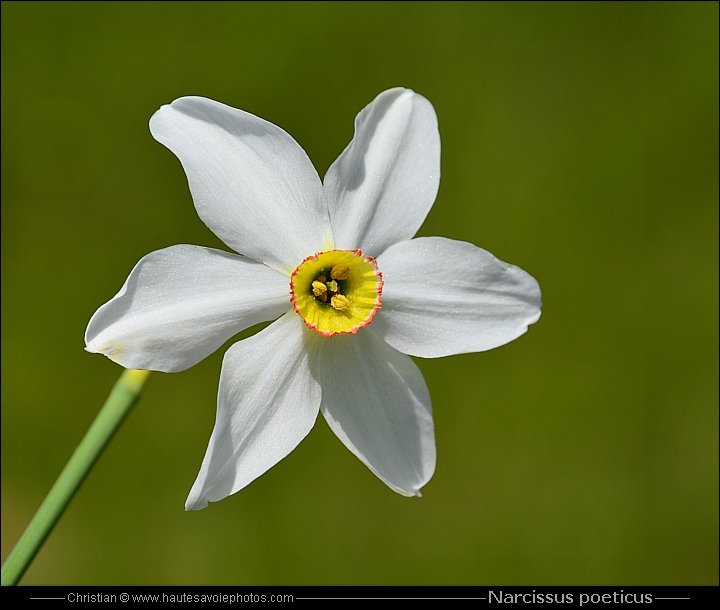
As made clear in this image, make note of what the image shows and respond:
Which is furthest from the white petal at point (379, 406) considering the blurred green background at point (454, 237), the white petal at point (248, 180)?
the blurred green background at point (454, 237)

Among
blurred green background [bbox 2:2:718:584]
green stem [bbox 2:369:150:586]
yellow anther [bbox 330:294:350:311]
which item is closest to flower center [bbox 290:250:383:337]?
yellow anther [bbox 330:294:350:311]

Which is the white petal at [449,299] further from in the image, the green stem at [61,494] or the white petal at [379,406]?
the green stem at [61,494]

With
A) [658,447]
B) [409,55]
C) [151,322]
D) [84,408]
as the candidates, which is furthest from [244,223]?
[658,447]

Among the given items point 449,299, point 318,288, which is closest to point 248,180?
point 318,288

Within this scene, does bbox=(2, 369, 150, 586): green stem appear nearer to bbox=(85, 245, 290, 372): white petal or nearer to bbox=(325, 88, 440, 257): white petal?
bbox=(85, 245, 290, 372): white petal

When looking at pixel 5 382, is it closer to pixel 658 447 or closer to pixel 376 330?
pixel 376 330

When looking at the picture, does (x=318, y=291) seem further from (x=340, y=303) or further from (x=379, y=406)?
(x=379, y=406)
